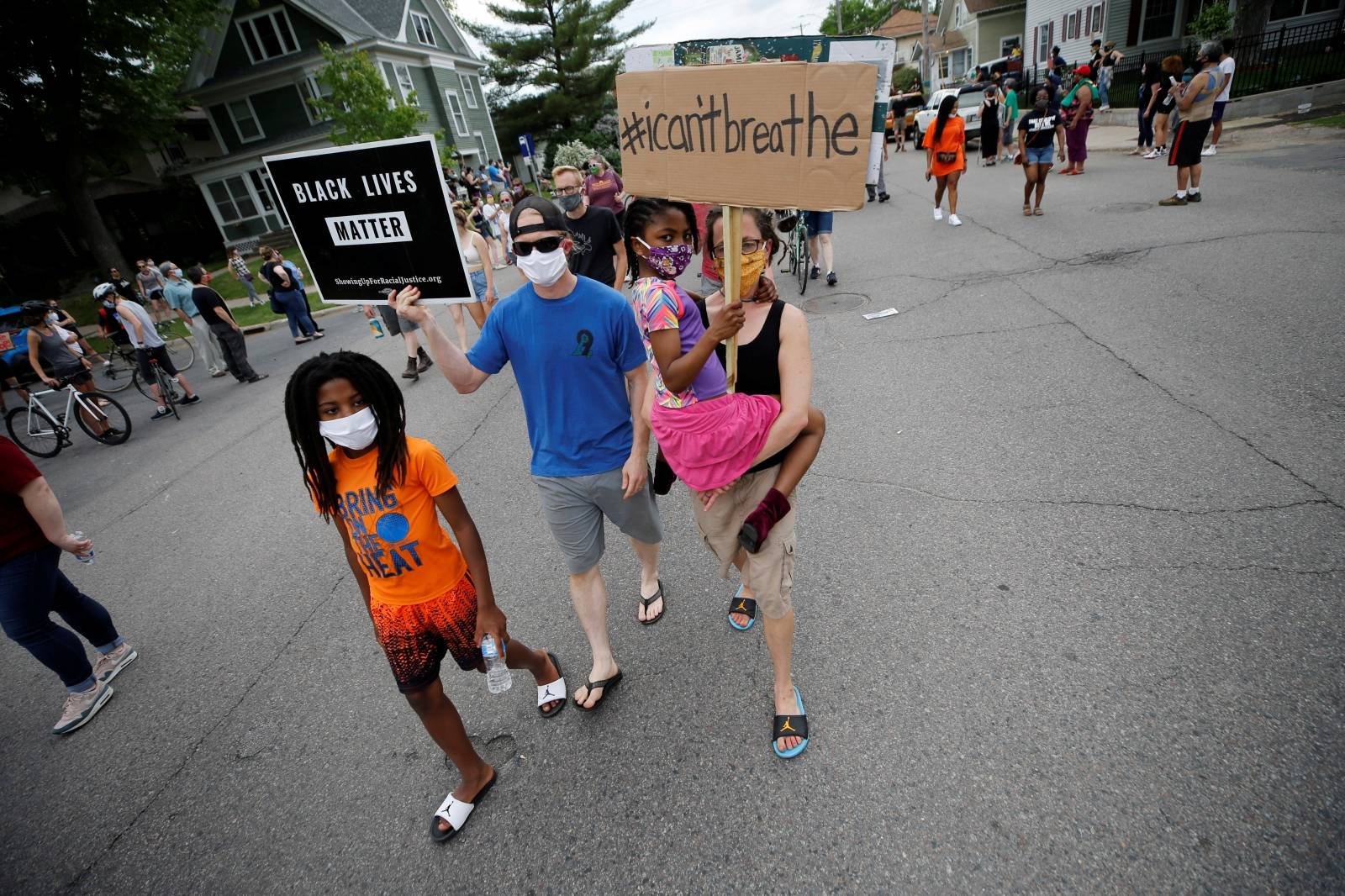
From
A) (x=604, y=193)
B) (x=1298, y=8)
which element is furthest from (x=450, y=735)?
(x=1298, y=8)

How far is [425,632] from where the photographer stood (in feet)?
7.22

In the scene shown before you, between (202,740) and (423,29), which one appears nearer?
(202,740)

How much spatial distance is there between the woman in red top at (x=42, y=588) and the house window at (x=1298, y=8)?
3029 cm

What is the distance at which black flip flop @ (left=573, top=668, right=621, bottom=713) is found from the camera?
9.10 ft

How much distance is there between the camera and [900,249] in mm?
9516

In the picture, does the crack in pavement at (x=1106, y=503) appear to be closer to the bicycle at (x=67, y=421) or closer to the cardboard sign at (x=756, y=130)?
the cardboard sign at (x=756, y=130)

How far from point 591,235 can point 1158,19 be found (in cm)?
3047

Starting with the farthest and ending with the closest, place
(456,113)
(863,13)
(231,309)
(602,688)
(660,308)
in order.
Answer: (863,13) < (456,113) < (231,309) < (602,688) < (660,308)

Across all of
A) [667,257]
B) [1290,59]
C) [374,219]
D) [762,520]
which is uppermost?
[374,219]

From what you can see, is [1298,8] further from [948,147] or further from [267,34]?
[267,34]

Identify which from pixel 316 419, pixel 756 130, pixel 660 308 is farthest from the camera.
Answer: pixel 660 308

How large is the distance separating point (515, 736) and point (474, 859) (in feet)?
1.69

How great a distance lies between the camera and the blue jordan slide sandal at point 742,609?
3.07 metres

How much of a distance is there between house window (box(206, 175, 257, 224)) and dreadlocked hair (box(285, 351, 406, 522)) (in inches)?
1365
